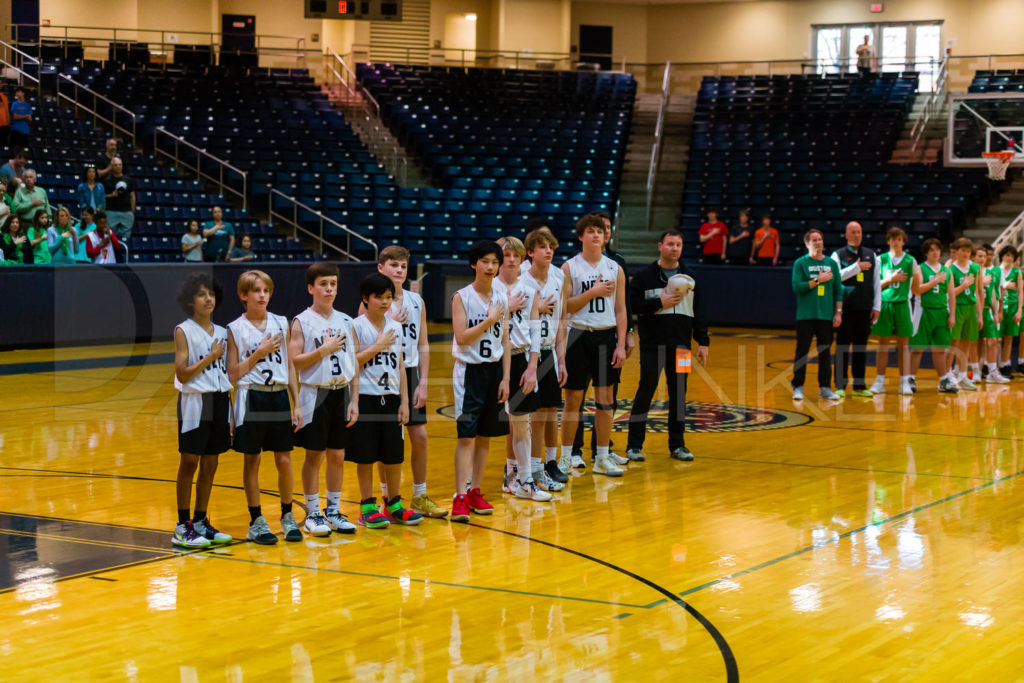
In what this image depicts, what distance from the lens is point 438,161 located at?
2564 cm

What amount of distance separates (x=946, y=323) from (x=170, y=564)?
32.7 ft

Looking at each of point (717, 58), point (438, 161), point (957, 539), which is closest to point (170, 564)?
point (957, 539)

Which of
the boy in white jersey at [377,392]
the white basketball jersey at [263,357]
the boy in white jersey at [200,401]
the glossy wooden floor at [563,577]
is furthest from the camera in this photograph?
the boy in white jersey at [377,392]

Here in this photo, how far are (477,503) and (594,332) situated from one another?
176cm

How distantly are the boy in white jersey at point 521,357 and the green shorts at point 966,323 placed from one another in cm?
772

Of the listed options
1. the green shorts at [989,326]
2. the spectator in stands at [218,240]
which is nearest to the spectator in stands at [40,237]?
the spectator in stands at [218,240]

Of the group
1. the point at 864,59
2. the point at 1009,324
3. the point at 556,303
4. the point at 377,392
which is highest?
the point at 864,59

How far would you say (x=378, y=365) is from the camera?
22.6 ft

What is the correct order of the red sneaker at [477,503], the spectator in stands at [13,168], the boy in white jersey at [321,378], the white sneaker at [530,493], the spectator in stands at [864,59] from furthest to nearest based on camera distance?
the spectator in stands at [864,59] → the spectator in stands at [13,168] → the white sneaker at [530,493] → the red sneaker at [477,503] → the boy in white jersey at [321,378]

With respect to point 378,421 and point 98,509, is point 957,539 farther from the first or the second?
point 98,509

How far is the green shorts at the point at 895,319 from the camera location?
13484 millimetres

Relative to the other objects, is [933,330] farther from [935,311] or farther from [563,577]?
[563,577]

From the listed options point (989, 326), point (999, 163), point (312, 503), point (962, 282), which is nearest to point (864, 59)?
point (999, 163)

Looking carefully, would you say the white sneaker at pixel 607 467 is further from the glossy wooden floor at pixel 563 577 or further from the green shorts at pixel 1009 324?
the green shorts at pixel 1009 324
